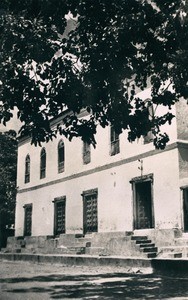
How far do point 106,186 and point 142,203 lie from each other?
8.10 ft

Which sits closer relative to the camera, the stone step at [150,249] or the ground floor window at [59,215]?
the stone step at [150,249]

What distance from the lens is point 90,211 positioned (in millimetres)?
21031

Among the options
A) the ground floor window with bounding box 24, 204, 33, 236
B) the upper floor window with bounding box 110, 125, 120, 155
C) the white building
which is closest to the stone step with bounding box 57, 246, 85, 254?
the white building

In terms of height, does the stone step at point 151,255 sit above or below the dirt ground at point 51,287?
above

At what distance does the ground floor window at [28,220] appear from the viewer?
27378mm

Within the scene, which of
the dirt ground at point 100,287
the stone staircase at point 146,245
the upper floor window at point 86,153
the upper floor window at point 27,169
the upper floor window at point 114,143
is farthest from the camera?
the upper floor window at point 27,169

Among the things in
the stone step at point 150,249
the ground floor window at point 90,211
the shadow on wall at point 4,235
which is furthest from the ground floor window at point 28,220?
the stone step at point 150,249

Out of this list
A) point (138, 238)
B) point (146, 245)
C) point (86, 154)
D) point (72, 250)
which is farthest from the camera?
point (86, 154)

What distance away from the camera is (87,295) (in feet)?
27.8

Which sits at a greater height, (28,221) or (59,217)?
(59,217)

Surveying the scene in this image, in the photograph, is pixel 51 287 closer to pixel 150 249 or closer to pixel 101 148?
pixel 150 249

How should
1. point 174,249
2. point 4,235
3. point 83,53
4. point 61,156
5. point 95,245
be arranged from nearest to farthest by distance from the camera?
point 83,53
point 174,249
point 95,245
point 61,156
point 4,235

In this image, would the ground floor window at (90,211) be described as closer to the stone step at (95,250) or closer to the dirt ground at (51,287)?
the stone step at (95,250)

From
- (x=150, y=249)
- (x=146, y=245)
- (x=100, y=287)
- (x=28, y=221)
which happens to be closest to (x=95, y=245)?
(x=146, y=245)
